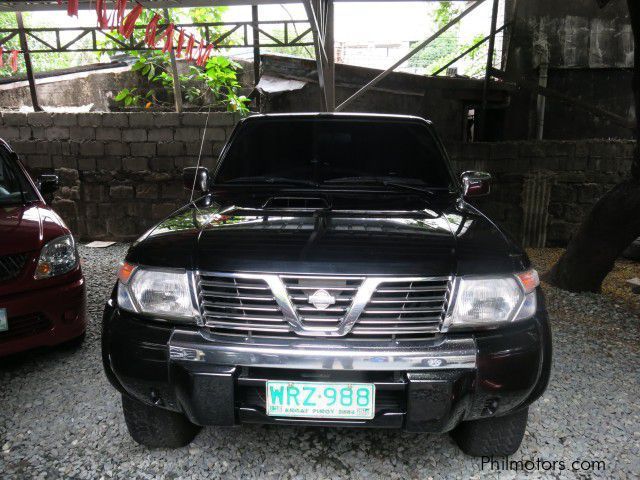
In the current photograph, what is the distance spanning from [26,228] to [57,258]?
0.90 ft

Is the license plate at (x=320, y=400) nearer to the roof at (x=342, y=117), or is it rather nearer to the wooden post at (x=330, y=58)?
the roof at (x=342, y=117)

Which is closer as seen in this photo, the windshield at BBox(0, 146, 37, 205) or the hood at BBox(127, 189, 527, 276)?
the hood at BBox(127, 189, 527, 276)

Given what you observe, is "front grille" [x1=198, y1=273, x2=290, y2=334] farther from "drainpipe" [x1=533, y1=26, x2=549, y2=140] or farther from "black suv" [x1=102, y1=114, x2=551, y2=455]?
"drainpipe" [x1=533, y1=26, x2=549, y2=140]

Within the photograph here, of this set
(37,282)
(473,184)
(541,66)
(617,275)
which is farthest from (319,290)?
(541,66)

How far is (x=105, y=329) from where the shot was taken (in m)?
2.04

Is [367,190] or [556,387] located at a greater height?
[367,190]

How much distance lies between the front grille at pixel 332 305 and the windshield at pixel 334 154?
111cm

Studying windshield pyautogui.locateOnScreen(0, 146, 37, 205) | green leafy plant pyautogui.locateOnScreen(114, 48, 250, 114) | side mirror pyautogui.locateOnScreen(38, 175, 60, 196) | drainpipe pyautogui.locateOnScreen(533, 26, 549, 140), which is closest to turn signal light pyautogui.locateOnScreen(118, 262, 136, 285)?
windshield pyautogui.locateOnScreen(0, 146, 37, 205)

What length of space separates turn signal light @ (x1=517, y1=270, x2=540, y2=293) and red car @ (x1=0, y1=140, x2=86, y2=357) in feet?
8.74

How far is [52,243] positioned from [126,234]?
12.4ft

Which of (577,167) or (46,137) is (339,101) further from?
(46,137)

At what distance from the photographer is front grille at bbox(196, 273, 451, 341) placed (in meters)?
1.84

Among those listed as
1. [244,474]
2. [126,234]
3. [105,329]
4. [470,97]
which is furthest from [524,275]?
[470,97]

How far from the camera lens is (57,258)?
3139 millimetres
